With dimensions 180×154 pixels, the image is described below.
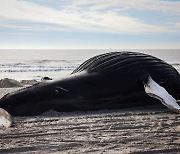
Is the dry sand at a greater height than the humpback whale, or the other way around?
the humpback whale

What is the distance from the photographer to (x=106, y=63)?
6582 mm

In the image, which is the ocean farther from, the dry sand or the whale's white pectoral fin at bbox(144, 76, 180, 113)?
the dry sand

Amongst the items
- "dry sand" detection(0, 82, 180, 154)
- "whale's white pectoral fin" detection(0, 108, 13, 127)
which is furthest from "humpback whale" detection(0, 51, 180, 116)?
"whale's white pectoral fin" detection(0, 108, 13, 127)

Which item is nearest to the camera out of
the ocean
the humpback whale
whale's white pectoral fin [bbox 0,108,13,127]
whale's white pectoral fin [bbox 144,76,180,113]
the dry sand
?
the dry sand

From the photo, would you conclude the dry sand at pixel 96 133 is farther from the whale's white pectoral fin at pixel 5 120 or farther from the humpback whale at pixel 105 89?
the humpback whale at pixel 105 89

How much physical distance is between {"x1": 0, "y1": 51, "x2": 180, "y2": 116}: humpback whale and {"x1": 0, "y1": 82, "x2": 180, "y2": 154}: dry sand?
31 centimetres

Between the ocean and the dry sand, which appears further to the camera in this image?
the ocean

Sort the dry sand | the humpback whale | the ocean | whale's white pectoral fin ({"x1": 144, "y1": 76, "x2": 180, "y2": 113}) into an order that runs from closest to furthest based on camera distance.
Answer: the dry sand → whale's white pectoral fin ({"x1": 144, "y1": 76, "x2": 180, "y2": 113}) → the humpback whale → the ocean

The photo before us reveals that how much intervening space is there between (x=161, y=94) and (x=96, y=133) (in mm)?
2095

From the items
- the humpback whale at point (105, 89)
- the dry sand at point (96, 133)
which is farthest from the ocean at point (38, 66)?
the dry sand at point (96, 133)

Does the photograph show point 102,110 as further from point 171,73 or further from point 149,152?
point 149,152

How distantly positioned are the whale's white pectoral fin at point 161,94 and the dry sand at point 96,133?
0.57ft

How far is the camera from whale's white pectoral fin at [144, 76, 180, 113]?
18.5 ft

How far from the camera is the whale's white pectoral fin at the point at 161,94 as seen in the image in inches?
221
